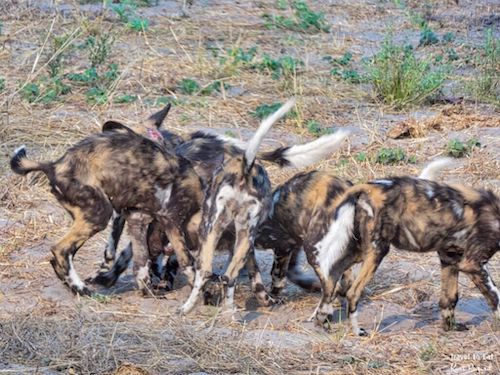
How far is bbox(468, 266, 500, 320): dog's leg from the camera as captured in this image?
22.4 ft

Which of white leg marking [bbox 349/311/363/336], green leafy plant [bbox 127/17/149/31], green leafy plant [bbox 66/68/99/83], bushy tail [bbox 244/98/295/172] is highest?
bushy tail [bbox 244/98/295/172]

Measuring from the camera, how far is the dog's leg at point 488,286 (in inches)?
269

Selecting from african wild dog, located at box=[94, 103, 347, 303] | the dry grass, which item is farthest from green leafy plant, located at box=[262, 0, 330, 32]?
african wild dog, located at box=[94, 103, 347, 303]

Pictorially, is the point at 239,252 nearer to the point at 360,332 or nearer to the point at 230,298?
the point at 230,298

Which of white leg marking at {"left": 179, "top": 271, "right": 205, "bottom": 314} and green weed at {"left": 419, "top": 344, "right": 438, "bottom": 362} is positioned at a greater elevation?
green weed at {"left": 419, "top": 344, "right": 438, "bottom": 362}

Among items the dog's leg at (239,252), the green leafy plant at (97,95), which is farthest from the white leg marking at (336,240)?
the green leafy plant at (97,95)

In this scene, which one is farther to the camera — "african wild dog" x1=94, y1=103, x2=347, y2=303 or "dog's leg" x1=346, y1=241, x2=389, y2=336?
"african wild dog" x1=94, y1=103, x2=347, y2=303

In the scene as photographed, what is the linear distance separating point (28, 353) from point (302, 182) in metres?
2.03

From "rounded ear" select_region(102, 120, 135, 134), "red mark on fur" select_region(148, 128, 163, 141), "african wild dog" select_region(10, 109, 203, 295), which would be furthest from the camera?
"red mark on fur" select_region(148, 128, 163, 141)

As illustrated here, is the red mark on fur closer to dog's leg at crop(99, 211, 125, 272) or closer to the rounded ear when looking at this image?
the rounded ear

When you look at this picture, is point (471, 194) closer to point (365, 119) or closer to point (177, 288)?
point (177, 288)

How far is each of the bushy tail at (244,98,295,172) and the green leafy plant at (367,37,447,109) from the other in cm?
421

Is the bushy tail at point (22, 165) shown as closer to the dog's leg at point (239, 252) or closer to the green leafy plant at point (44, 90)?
the dog's leg at point (239, 252)

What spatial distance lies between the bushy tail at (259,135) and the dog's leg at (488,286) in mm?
1316
